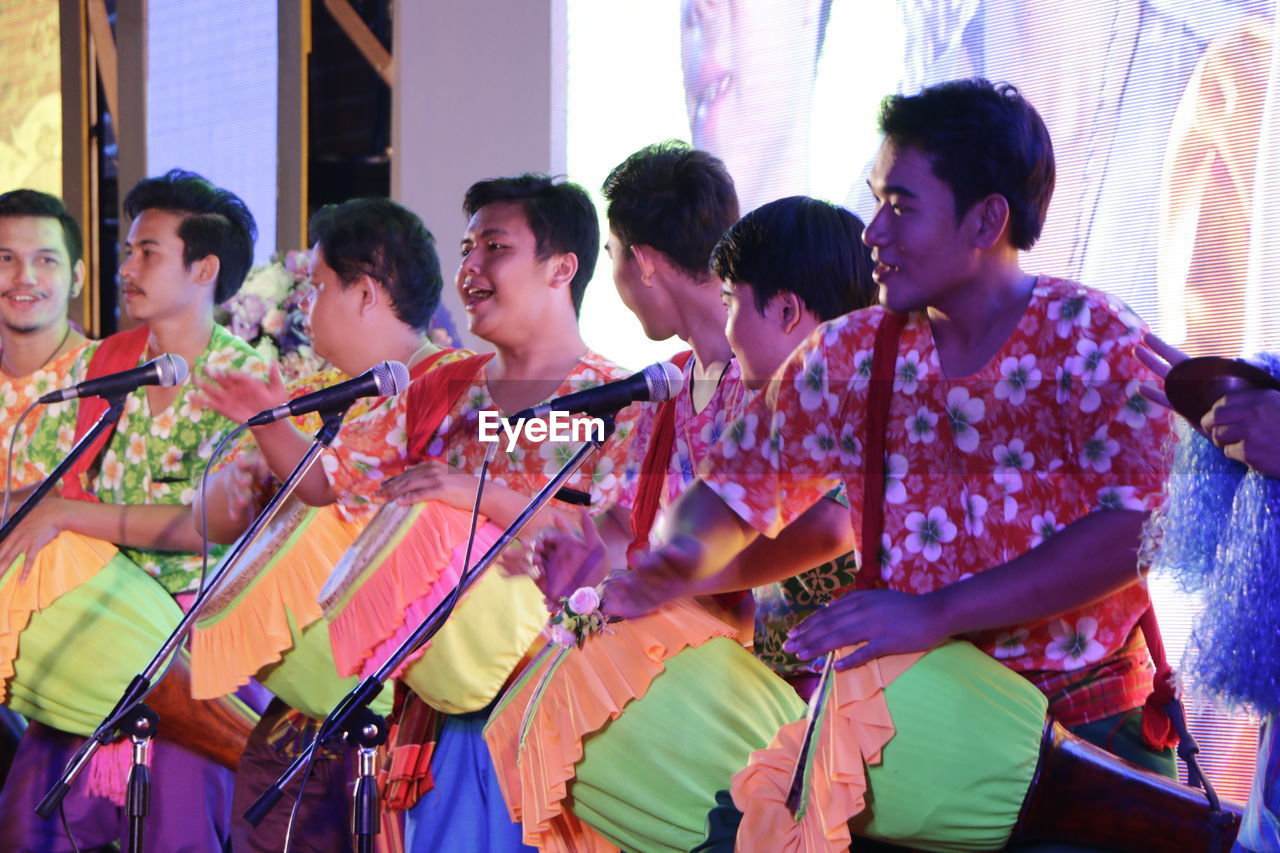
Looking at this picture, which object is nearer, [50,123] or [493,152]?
[493,152]

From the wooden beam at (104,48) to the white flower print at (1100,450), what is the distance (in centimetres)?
577

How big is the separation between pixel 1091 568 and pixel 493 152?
10.8 feet

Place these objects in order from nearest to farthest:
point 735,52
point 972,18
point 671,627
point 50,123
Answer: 1. point 671,627
2. point 972,18
3. point 735,52
4. point 50,123

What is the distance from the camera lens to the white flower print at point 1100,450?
2061mm

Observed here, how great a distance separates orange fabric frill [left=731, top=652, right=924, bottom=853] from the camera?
76.1 inches

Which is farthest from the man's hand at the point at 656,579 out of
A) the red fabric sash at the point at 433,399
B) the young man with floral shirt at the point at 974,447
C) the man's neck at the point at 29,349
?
the man's neck at the point at 29,349

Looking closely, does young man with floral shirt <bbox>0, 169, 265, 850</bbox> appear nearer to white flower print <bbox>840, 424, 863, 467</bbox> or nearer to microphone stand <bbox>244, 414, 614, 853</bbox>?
microphone stand <bbox>244, 414, 614, 853</bbox>

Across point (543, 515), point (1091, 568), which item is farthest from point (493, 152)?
point (1091, 568)

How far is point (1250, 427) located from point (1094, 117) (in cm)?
157

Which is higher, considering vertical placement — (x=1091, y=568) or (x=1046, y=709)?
(x=1091, y=568)

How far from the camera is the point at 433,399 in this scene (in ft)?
11.3

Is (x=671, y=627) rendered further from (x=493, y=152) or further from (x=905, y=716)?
(x=493, y=152)

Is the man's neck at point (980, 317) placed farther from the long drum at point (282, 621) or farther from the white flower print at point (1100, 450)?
the long drum at point (282, 621)

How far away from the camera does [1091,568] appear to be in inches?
78.9
